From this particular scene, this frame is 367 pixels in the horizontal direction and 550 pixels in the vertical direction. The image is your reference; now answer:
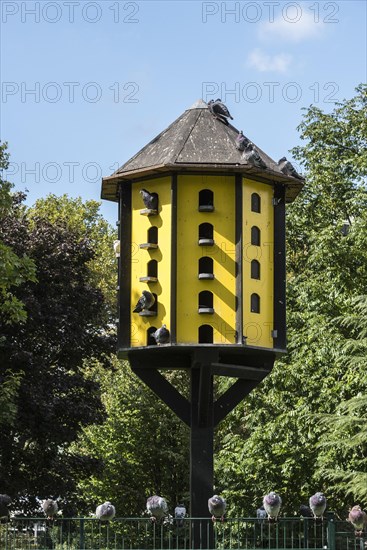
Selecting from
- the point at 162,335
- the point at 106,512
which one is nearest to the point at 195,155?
the point at 162,335

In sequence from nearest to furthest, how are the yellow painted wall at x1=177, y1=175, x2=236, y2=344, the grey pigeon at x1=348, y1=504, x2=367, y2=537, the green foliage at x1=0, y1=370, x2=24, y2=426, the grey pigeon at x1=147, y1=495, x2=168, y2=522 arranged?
the grey pigeon at x1=348, y1=504, x2=367, y2=537 < the grey pigeon at x1=147, y1=495, x2=168, y2=522 < the yellow painted wall at x1=177, y1=175, x2=236, y2=344 < the green foliage at x1=0, y1=370, x2=24, y2=426

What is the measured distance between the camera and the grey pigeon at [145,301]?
1670cm

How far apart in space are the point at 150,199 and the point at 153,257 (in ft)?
2.64

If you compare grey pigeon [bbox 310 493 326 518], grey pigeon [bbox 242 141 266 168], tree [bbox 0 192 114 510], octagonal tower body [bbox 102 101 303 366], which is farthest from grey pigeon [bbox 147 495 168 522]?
tree [bbox 0 192 114 510]

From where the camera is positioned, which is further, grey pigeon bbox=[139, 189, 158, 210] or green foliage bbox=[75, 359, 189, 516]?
green foliage bbox=[75, 359, 189, 516]

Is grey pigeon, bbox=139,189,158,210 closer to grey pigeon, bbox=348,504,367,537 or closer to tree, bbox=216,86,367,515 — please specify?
grey pigeon, bbox=348,504,367,537

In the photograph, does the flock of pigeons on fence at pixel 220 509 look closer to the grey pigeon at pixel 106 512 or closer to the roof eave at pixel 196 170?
the grey pigeon at pixel 106 512

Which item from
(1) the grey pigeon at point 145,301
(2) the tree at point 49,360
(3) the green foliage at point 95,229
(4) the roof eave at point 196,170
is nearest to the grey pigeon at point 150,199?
(4) the roof eave at point 196,170

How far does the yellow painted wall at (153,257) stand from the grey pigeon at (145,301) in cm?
12

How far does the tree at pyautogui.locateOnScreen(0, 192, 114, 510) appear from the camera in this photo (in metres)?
22.7

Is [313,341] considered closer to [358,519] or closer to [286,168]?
[286,168]

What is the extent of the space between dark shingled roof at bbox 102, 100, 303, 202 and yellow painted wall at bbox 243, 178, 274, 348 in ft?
1.06

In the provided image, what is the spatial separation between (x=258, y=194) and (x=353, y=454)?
7083 millimetres

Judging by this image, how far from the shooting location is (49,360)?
24.0 metres
